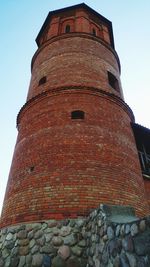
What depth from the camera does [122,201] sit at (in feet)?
19.9

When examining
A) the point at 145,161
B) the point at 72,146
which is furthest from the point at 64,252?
the point at 145,161

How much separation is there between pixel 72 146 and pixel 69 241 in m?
2.45

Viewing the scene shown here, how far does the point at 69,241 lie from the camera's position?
5152 millimetres

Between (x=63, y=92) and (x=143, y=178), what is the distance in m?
3.84

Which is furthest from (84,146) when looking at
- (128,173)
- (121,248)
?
(121,248)

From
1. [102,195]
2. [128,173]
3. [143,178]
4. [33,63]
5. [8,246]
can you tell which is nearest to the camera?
[8,246]

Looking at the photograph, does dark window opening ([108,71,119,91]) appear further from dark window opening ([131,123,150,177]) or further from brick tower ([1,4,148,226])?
dark window opening ([131,123,150,177])

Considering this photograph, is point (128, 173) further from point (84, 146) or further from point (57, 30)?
point (57, 30)

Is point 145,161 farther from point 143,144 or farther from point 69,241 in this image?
point 69,241

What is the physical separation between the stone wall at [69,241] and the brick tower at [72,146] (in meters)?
0.28

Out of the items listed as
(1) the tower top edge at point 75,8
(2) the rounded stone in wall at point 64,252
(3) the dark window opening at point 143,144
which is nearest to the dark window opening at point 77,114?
(3) the dark window opening at point 143,144

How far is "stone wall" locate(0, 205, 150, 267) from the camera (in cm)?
410

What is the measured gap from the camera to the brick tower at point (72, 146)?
5.90 meters

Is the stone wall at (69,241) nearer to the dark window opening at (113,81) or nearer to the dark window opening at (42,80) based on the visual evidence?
the dark window opening at (42,80)
